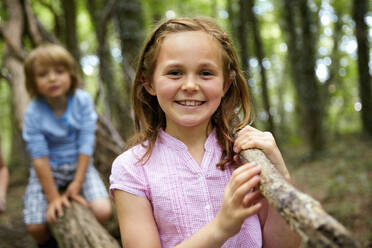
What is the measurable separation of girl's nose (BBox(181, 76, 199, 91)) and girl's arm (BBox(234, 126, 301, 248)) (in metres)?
0.32

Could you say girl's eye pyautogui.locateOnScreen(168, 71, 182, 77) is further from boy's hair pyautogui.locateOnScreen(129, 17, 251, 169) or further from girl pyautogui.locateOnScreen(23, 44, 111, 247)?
girl pyautogui.locateOnScreen(23, 44, 111, 247)

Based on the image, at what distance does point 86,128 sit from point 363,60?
29.6 feet

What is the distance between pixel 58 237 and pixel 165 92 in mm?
1835

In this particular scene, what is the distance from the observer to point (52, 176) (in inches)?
119

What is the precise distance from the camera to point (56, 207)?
9.43ft

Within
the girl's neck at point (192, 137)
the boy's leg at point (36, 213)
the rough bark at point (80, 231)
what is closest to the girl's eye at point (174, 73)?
the girl's neck at point (192, 137)

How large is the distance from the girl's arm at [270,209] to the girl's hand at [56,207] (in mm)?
1959

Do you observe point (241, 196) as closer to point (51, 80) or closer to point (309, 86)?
point (51, 80)

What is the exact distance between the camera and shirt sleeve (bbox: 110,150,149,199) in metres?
1.53

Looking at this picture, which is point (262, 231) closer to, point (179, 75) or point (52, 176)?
point (179, 75)

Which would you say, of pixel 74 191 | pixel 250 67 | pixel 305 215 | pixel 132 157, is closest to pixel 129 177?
pixel 132 157

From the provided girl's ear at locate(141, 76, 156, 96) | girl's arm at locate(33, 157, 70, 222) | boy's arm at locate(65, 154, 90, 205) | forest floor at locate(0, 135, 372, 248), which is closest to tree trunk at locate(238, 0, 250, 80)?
forest floor at locate(0, 135, 372, 248)

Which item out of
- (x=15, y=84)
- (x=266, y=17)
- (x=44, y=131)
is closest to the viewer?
(x=44, y=131)

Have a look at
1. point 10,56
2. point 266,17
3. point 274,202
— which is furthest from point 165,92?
point 266,17
